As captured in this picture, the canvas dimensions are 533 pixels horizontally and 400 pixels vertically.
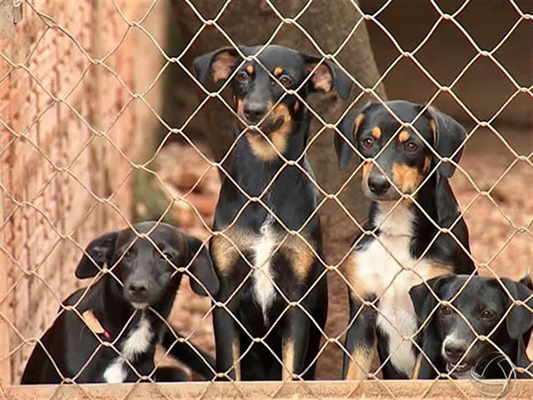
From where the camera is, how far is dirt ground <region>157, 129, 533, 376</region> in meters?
9.38

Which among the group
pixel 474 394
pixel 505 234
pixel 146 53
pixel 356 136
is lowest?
pixel 505 234

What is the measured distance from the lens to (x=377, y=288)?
16.6 feet

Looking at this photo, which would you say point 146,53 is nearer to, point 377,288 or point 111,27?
point 111,27

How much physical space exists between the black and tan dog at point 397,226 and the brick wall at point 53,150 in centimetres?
85

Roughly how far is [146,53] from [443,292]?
7.41 metres

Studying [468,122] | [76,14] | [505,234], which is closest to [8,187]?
[76,14]

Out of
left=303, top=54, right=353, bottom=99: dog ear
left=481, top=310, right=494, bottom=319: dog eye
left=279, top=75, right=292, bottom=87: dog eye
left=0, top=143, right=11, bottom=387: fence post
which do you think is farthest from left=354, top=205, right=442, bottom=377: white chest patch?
left=0, top=143, right=11, bottom=387: fence post

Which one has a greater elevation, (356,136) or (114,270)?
(356,136)

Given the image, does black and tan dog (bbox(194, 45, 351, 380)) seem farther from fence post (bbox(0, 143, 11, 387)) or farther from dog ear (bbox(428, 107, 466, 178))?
fence post (bbox(0, 143, 11, 387))

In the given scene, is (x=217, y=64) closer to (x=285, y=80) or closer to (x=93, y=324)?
(x=285, y=80)

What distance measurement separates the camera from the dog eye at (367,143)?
4.95 m

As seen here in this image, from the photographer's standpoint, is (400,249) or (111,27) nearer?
(400,249)

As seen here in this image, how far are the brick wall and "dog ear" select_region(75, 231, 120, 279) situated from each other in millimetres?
93

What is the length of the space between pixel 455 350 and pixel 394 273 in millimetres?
500
